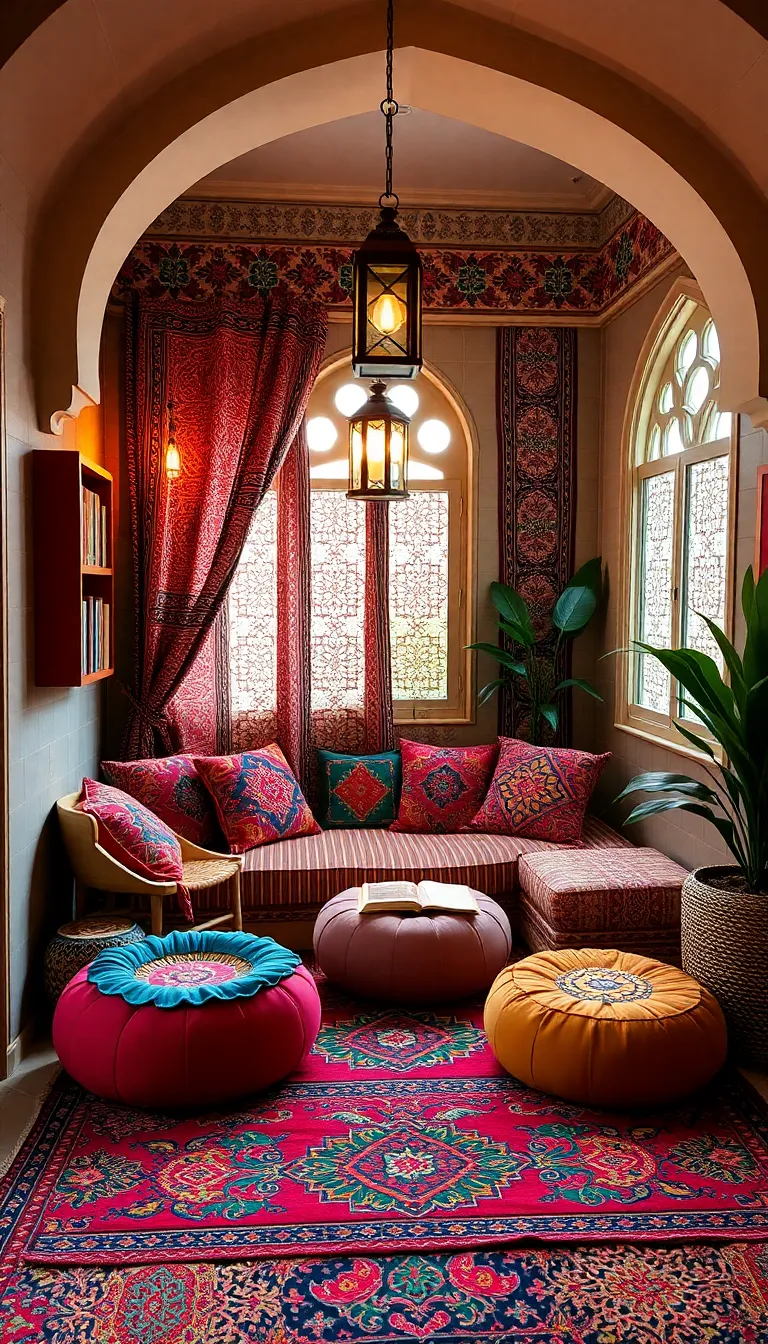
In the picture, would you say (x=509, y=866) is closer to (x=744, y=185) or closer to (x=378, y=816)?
(x=378, y=816)

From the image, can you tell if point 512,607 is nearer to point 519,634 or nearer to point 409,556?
point 519,634

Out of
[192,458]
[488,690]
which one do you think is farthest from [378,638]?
[192,458]

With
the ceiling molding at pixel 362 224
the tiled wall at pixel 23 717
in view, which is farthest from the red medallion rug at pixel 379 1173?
the ceiling molding at pixel 362 224

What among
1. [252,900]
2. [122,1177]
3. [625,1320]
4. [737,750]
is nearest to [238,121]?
[737,750]

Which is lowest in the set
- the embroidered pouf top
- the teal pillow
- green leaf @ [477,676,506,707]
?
the embroidered pouf top

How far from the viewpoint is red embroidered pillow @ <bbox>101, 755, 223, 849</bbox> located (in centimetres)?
486

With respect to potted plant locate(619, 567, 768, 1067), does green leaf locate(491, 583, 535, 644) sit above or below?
above

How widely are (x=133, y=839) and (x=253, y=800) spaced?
92 cm

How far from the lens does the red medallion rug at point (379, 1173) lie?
263 centimetres

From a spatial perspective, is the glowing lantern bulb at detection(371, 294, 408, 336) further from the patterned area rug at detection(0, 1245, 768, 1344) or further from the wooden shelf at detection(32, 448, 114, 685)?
the patterned area rug at detection(0, 1245, 768, 1344)

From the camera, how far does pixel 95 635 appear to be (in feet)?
14.0

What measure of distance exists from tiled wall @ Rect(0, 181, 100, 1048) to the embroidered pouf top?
0.39 metres

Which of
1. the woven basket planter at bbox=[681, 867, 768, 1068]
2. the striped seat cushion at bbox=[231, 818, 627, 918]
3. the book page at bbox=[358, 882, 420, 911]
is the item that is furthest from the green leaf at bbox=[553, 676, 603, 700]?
the woven basket planter at bbox=[681, 867, 768, 1068]

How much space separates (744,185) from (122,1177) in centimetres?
369
